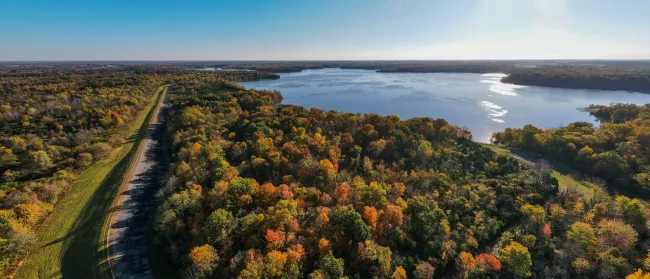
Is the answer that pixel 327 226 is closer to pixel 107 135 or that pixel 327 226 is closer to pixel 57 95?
pixel 107 135

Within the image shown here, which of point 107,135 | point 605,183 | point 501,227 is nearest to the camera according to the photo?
point 501,227

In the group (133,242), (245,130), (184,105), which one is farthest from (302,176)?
(184,105)

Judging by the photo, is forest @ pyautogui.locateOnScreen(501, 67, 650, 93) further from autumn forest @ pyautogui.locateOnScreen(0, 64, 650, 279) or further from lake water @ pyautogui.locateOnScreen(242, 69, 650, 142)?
autumn forest @ pyautogui.locateOnScreen(0, 64, 650, 279)

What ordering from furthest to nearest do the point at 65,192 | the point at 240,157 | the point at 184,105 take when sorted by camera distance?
the point at 184,105 < the point at 240,157 < the point at 65,192

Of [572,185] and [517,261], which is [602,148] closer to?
[572,185]

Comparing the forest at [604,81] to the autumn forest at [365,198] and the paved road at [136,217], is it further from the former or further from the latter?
the paved road at [136,217]
